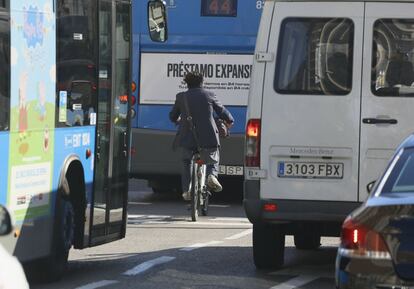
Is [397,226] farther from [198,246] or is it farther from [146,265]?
[198,246]

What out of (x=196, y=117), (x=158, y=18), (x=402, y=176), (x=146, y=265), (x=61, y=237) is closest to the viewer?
(x=402, y=176)

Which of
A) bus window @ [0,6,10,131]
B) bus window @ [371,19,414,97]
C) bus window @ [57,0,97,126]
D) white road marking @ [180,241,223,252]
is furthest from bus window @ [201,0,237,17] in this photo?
bus window @ [0,6,10,131]

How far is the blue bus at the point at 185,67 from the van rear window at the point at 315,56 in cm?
773

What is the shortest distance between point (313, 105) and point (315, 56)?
0.44m

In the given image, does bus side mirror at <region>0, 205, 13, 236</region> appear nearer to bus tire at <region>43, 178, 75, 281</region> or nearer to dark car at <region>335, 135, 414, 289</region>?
dark car at <region>335, 135, 414, 289</region>

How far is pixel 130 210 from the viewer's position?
1873cm

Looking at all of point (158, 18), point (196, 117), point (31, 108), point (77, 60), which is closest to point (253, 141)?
point (77, 60)

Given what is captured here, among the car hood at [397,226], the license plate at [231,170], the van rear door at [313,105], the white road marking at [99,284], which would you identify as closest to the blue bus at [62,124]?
the white road marking at [99,284]

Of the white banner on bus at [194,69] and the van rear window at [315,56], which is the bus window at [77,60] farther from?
the white banner on bus at [194,69]

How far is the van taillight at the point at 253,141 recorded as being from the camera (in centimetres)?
1159

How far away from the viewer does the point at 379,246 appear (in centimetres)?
732

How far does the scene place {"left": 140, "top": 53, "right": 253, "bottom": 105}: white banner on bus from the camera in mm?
19484

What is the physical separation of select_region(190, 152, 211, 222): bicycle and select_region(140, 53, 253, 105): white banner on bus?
2.23 metres

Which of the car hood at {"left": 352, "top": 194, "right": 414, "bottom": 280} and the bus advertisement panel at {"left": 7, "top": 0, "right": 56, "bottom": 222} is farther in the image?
the bus advertisement panel at {"left": 7, "top": 0, "right": 56, "bottom": 222}
